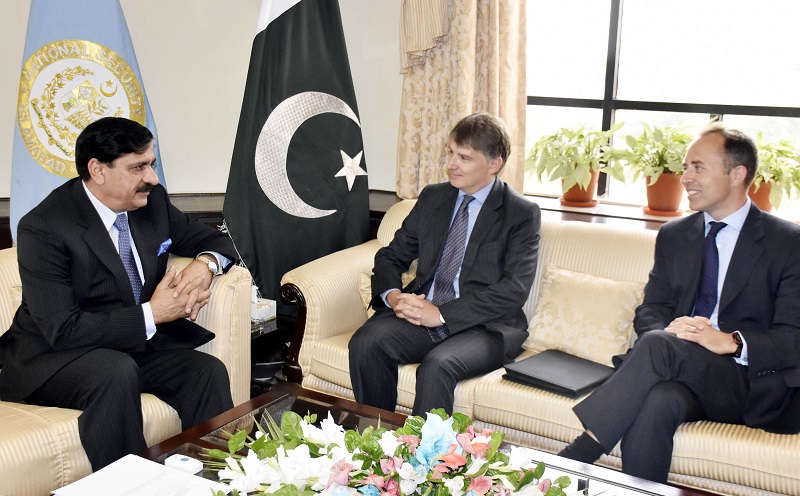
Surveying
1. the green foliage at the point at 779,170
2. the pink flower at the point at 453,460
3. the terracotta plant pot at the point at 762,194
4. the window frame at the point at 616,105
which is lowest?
the pink flower at the point at 453,460

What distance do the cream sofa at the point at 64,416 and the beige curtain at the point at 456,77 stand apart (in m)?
1.21

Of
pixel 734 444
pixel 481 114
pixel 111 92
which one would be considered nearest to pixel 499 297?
pixel 481 114

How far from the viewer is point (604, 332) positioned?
281cm

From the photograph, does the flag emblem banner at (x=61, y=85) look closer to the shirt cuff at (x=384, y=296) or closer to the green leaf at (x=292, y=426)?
the shirt cuff at (x=384, y=296)

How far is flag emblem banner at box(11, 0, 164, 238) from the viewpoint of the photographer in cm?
326

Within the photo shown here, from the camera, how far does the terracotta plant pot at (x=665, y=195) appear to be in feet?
11.0

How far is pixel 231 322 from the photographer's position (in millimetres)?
2764

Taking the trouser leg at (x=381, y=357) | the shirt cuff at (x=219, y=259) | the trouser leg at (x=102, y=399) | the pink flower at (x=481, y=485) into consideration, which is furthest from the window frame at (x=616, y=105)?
the pink flower at (x=481, y=485)

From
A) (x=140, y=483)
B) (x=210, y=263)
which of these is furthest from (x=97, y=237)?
(x=140, y=483)

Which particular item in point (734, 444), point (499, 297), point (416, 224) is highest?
point (416, 224)

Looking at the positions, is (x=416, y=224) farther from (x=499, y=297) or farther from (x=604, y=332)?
(x=604, y=332)

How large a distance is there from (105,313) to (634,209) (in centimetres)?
235

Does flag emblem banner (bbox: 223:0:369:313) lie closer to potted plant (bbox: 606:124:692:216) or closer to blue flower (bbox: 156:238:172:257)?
blue flower (bbox: 156:238:172:257)

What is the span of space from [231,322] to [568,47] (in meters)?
2.22
